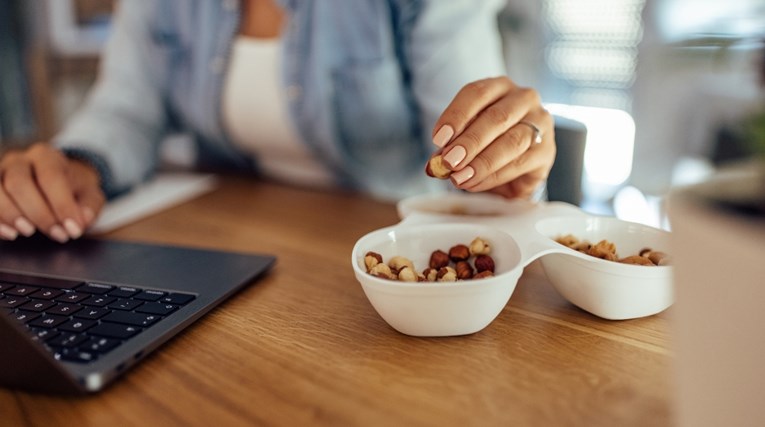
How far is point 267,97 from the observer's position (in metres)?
0.94

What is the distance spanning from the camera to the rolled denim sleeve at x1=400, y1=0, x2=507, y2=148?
2.61 ft

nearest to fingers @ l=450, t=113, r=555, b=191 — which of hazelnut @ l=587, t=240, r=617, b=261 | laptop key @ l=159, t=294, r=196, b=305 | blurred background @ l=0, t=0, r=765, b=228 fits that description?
hazelnut @ l=587, t=240, r=617, b=261

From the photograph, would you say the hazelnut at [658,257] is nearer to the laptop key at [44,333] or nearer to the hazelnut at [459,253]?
the hazelnut at [459,253]

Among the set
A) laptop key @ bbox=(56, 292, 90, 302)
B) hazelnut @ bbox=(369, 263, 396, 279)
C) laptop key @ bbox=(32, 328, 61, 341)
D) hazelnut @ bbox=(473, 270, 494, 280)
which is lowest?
laptop key @ bbox=(56, 292, 90, 302)

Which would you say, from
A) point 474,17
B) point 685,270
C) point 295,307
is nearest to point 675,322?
point 685,270

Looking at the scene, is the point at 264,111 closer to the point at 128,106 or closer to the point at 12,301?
the point at 128,106

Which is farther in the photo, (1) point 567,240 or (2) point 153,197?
(2) point 153,197

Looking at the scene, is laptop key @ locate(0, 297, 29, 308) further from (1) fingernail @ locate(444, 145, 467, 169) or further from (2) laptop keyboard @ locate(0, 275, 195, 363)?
(1) fingernail @ locate(444, 145, 467, 169)

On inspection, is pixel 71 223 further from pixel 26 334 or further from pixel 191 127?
pixel 191 127

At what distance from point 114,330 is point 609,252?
0.34m

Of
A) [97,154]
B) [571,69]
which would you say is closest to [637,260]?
[97,154]

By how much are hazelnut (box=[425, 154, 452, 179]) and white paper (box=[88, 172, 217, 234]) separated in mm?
409

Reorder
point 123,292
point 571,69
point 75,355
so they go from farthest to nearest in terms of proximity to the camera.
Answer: point 571,69 → point 123,292 → point 75,355

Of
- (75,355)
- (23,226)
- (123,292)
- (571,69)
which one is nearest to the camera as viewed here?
(75,355)
